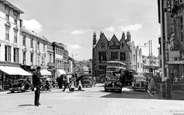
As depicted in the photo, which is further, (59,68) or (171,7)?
(59,68)

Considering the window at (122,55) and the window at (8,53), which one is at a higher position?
the window at (122,55)

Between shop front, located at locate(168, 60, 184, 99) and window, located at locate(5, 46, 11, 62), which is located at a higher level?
window, located at locate(5, 46, 11, 62)

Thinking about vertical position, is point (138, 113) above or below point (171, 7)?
below

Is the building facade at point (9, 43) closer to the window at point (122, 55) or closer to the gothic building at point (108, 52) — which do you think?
the gothic building at point (108, 52)

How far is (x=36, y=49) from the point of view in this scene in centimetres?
4603

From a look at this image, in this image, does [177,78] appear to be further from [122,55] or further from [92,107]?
[122,55]

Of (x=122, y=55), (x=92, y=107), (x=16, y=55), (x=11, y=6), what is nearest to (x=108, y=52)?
(x=122, y=55)

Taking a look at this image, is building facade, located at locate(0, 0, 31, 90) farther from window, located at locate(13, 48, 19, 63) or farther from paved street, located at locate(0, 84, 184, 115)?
paved street, located at locate(0, 84, 184, 115)

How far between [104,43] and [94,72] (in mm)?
10219

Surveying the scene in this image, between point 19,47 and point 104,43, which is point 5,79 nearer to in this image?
point 19,47

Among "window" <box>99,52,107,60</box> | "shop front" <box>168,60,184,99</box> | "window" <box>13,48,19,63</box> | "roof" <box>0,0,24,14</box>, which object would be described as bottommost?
"shop front" <box>168,60,184,99</box>

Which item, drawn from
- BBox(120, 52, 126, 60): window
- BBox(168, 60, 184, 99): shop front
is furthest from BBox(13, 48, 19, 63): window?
BBox(120, 52, 126, 60): window

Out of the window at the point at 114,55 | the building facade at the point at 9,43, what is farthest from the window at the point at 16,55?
the window at the point at 114,55

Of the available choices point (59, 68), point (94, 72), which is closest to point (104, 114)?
point (59, 68)
